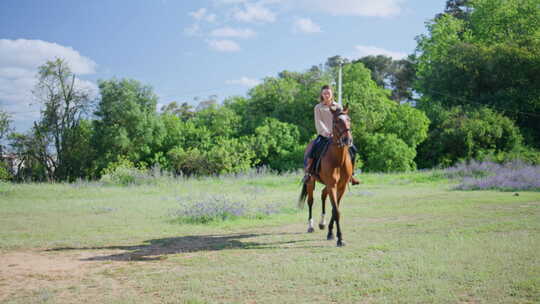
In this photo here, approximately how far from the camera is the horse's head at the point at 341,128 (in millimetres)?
8055

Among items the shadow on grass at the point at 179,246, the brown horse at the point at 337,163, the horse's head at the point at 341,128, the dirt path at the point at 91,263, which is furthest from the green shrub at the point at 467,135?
the dirt path at the point at 91,263

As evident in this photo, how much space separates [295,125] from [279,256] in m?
30.9

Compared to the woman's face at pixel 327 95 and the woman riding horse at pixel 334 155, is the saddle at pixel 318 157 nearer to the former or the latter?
the woman riding horse at pixel 334 155

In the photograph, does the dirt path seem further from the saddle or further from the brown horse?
the saddle

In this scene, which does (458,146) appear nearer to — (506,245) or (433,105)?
(433,105)

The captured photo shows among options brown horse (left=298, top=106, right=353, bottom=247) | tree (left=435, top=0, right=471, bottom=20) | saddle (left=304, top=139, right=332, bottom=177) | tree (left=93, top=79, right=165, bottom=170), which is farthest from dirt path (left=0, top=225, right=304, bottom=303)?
tree (left=435, top=0, right=471, bottom=20)

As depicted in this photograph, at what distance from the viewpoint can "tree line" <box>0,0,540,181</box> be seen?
1321 inches

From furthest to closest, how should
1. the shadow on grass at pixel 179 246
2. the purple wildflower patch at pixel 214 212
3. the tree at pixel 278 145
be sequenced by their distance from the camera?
the tree at pixel 278 145 < the purple wildflower patch at pixel 214 212 < the shadow on grass at pixel 179 246

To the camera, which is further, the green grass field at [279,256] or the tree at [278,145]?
the tree at [278,145]

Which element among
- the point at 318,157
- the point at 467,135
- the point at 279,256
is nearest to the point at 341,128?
the point at 318,157

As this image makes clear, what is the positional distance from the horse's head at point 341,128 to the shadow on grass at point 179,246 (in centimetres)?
228

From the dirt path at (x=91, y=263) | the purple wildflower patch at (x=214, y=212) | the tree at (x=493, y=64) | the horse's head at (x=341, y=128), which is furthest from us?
the tree at (x=493, y=64)

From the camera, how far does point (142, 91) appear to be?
3666cm

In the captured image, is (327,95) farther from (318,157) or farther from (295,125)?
(295,125)
